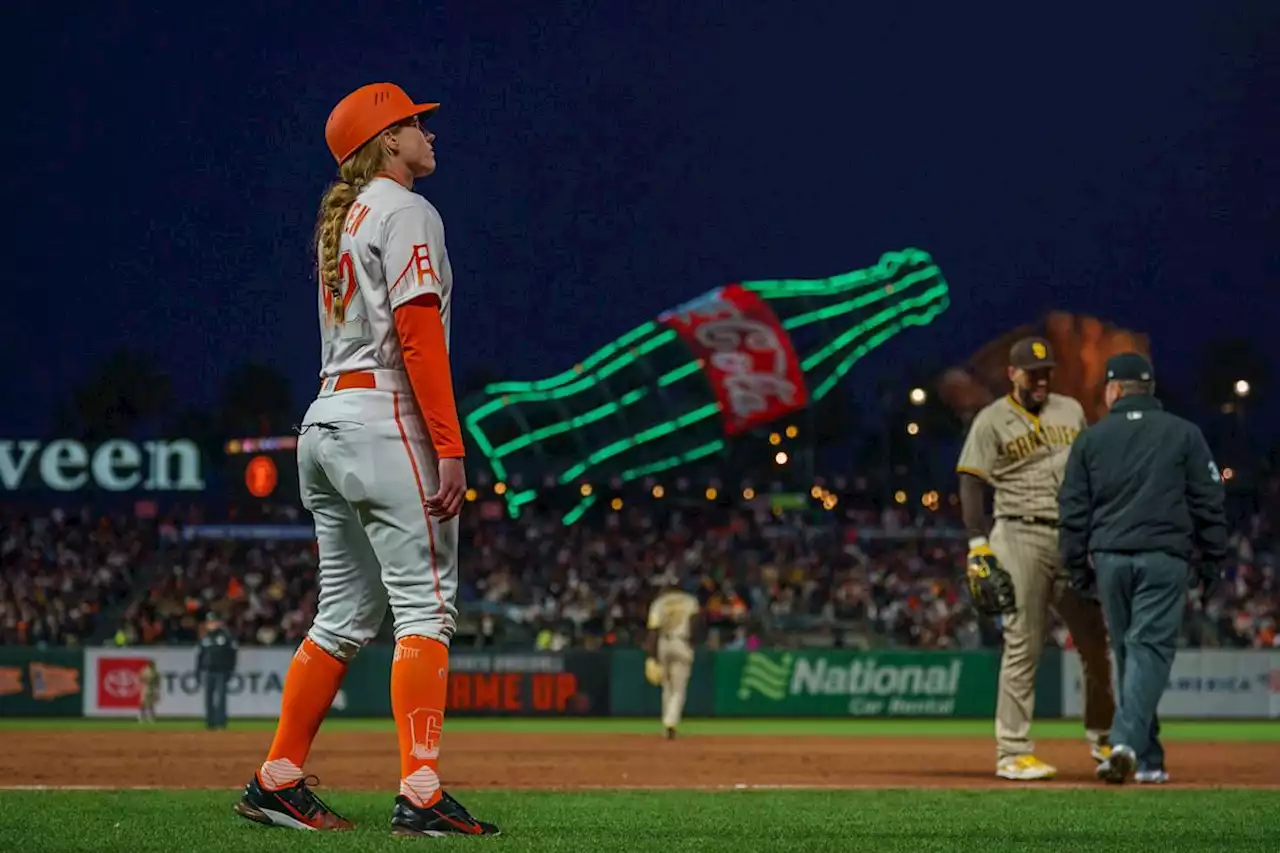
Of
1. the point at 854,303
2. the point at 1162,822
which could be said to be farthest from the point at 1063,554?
the point at 854,303

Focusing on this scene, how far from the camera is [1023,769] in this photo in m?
9.51

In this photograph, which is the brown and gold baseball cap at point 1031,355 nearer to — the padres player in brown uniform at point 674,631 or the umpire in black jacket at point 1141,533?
the umpire in black jacket at point 1141,533

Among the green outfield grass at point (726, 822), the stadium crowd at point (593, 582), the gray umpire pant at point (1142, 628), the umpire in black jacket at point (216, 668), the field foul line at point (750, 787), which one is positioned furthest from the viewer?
the stadium crowd at point (593, 582)

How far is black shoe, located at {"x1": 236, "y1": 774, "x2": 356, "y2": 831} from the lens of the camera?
5777 mm

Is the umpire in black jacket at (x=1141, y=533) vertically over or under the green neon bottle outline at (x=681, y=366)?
under

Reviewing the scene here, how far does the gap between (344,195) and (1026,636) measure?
17.2 ft

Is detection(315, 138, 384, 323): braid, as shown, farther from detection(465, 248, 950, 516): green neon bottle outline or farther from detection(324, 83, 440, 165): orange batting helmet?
detection(465, 248, 950, 516): green neon bottle outline

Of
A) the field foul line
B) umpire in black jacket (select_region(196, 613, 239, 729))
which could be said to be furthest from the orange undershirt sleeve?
umpire in black jacket (select_region(196, 613, 239, 729))

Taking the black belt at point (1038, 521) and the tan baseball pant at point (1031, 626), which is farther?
the black belt at point (1038, 521)

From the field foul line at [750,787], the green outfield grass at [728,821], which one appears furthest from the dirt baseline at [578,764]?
the green outfield grass at [728,821]

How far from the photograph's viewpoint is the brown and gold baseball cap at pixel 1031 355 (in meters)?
9.95

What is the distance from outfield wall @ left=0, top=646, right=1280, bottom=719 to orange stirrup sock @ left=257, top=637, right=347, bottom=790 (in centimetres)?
2321

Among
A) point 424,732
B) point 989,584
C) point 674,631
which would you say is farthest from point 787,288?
point 424,732

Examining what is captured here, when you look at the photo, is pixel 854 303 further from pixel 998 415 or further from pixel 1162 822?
pixel 1162 822
